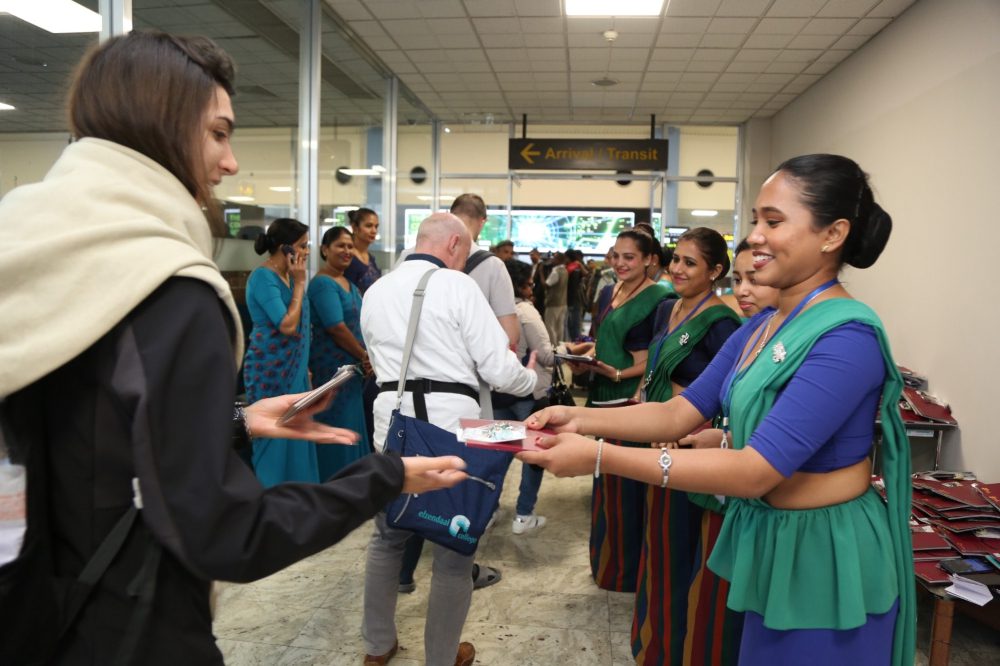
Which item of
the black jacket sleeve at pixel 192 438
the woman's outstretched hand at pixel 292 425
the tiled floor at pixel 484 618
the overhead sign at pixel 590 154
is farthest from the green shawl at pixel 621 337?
the overhead sign at pixel 590 154

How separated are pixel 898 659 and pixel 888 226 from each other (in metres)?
0.89

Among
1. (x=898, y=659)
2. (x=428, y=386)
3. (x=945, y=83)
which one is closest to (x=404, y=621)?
(x=428, y=386)

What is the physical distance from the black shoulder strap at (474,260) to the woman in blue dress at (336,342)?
0.92m

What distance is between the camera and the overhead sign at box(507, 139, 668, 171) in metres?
8.34

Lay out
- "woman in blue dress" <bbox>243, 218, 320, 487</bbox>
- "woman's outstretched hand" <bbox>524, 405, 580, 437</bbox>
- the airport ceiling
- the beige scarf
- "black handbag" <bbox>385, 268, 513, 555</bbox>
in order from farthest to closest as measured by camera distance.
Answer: the airport ceiling < "woman in blue dress" <bbox>243, 218, 320, 487</bbox> < "black handbag" <bbox>385, 268, 513, 555</bbox> < "woman's outstretched hand" <bbox>524, 405, 580, 437</bbox> < the beige scarf

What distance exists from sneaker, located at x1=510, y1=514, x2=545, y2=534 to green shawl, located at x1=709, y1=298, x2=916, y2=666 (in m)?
2.45

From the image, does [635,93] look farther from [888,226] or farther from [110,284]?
[110,284]

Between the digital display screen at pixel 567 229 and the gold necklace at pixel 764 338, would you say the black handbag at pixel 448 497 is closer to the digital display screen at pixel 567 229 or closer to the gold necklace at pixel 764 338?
the gold necklace at pixel 764 338

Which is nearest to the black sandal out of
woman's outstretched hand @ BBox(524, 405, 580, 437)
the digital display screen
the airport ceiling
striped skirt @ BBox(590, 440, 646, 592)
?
striped skirt @ BBox(590, 440, 646, 592)

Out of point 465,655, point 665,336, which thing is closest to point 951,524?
point 665,336

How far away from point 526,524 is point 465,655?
1356 millimetres

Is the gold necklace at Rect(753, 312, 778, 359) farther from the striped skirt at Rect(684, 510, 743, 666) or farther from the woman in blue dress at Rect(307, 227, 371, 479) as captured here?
the woman in blue dress at Rect(307, 227, 371, 479)

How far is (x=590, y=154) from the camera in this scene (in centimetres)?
847

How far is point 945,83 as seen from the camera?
14.7ft
